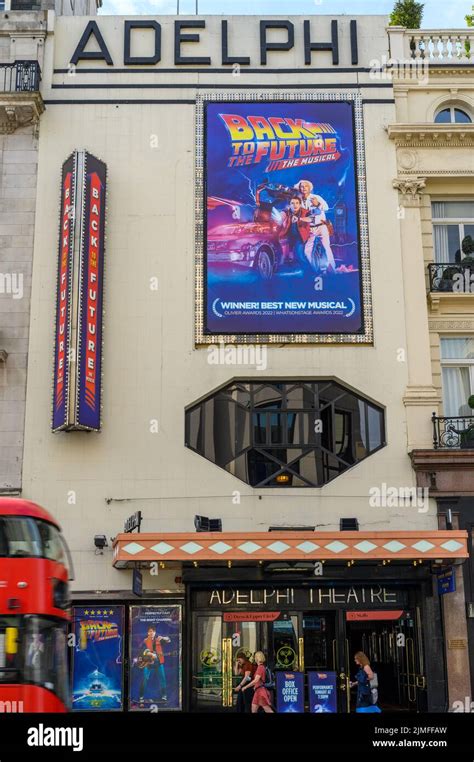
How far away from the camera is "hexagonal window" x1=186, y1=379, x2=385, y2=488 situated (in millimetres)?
23156

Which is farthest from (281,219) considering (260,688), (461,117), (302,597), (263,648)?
(260,688)

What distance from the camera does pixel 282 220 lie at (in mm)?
24766

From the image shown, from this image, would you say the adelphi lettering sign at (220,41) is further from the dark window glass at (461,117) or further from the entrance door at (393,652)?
the entrance door at (393,652)

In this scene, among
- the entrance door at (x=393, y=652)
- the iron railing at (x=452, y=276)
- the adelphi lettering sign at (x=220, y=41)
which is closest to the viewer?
the entrance door at (x=393, y=652)

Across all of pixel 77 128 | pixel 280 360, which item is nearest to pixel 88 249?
pixel 77 128

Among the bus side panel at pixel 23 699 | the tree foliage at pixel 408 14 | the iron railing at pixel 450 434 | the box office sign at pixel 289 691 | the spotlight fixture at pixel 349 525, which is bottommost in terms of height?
the box office sign at pixel 289 691

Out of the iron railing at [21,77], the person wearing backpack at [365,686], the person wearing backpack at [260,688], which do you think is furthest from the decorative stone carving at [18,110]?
the person wearing backpack at [365,686]

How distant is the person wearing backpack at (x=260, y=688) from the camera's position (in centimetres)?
1944

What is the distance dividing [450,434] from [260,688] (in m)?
8.48

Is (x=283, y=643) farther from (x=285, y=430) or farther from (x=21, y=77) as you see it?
(x=21, y=77)

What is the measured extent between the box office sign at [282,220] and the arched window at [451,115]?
265 cm

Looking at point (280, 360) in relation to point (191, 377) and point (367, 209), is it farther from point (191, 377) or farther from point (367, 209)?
point (367, 209)

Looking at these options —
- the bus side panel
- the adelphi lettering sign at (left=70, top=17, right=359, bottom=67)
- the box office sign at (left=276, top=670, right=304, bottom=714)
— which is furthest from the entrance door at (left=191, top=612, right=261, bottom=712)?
the adelphi lettering sign at (left=70, top=17, right=359, bottom=67)

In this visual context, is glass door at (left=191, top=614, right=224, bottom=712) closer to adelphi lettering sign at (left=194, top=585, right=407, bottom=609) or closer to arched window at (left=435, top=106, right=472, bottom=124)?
adelphi lettering sign at (left=194, top=585, right=407, bottom=609)
